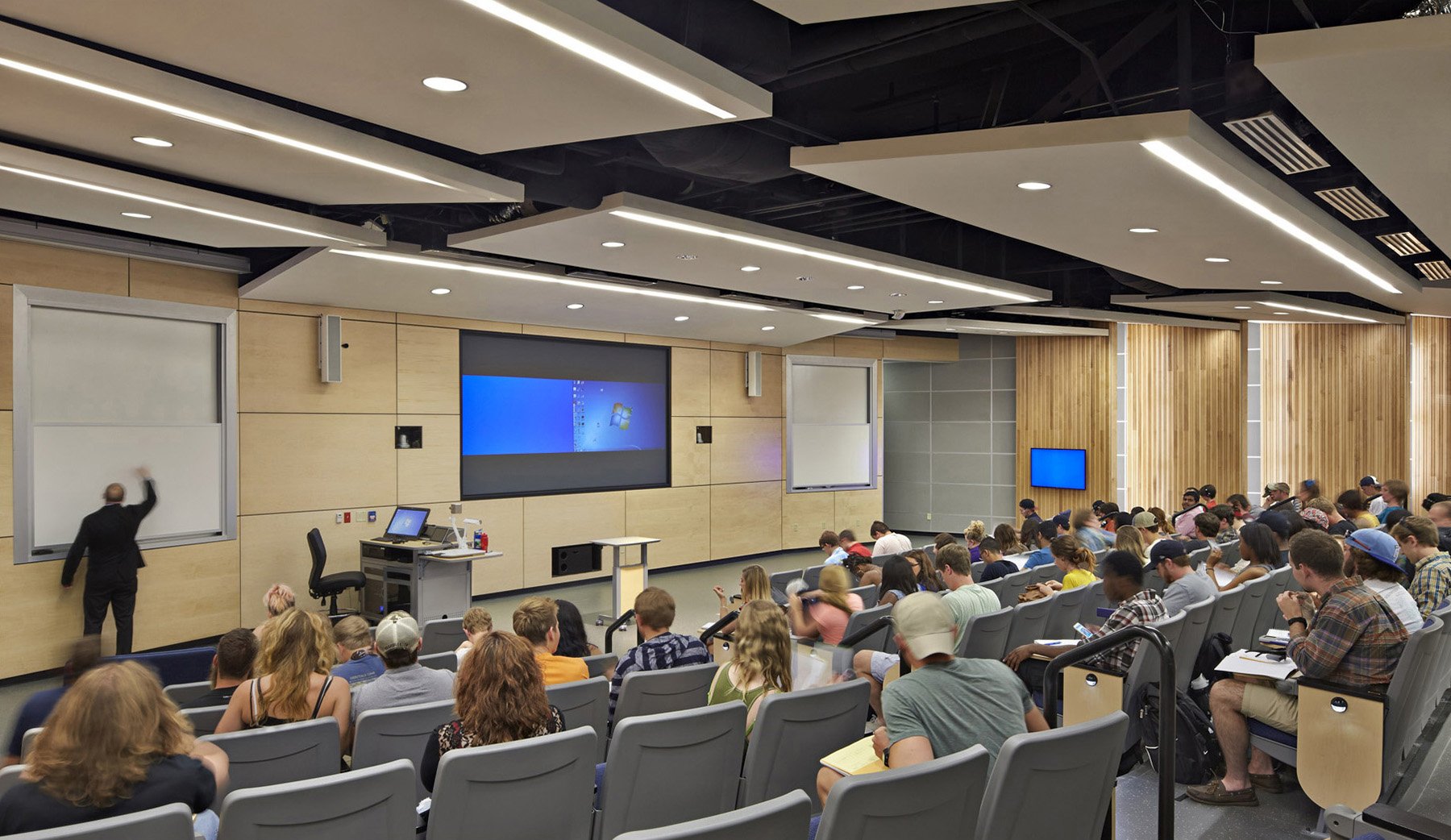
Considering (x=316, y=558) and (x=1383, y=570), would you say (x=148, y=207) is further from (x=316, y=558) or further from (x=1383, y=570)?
(x=1383, y=570)

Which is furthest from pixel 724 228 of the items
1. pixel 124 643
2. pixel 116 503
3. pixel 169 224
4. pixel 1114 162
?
pixel 124 643

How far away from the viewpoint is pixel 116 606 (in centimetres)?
782

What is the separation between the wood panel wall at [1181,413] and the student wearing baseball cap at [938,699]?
12.6 m

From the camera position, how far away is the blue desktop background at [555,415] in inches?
438

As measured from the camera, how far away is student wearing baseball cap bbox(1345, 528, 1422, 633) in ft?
15.5

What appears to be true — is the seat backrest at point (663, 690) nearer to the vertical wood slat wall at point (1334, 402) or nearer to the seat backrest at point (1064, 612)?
the seat backrest at point (1064, 612)

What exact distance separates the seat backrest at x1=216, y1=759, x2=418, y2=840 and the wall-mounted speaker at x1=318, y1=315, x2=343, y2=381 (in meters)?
7.73

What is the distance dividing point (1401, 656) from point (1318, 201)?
3934mm

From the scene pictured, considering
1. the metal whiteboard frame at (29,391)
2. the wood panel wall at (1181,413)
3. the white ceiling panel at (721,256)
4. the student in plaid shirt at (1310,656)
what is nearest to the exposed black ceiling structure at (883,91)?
the white ceiling panel at (721,256)

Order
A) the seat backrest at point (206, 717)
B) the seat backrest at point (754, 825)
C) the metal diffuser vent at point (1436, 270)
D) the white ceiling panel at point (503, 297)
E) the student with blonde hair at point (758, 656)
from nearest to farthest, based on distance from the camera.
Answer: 1. the seat backrest at point (754, 825)
2. the seat backrest at point (206, 717)
3. the student with blonde hair at point (758, 656)
4. the white ceiling panel at point (503, 297)
5. the metal diffuser vent at point (1436, 270)

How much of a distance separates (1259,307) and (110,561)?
1230cm

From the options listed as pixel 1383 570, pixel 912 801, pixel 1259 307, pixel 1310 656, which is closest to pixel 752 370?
pixel 1259 307

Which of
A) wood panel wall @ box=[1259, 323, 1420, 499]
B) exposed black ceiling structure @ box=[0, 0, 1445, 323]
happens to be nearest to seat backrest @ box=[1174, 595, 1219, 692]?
exposed black ceiling structure @ box=[0, 0, 1445, 323]

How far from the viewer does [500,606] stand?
1077 centimetres
